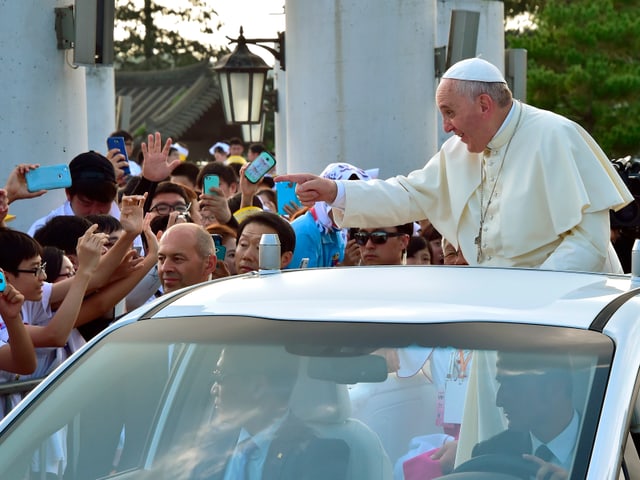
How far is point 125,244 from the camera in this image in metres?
6.11

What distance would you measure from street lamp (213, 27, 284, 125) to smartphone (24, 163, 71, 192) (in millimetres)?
5550

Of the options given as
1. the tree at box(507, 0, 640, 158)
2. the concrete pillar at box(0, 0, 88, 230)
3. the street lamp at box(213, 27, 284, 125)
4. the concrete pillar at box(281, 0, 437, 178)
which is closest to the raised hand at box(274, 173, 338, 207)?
the concrete pillar at box(0, 0, 88, 230)

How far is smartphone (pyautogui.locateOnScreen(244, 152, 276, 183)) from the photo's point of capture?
345 inches

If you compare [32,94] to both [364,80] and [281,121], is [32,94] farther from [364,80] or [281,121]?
[281,121]

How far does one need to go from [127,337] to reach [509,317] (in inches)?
37.5

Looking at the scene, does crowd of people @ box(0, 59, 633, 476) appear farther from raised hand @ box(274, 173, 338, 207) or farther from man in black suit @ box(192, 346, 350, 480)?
man in black suit @ box(192, 346, 350, 480)

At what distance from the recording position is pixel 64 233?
6395 millimetres

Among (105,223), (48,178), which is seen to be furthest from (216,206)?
(48,178)

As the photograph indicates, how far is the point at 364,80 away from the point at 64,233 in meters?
3.34

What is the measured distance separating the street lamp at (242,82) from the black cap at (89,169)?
4.89 m

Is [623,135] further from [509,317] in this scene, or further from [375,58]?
[509,317]

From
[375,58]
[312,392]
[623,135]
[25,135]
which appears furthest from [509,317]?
[623,135]

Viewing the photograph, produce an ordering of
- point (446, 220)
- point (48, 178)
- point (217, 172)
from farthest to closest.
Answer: point (217, 172) < point (48, 178) < point (446, 220)

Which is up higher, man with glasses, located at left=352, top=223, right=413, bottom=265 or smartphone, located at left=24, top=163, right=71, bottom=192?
smartphone, located at left=24, top=163, right=71, bottom=192
